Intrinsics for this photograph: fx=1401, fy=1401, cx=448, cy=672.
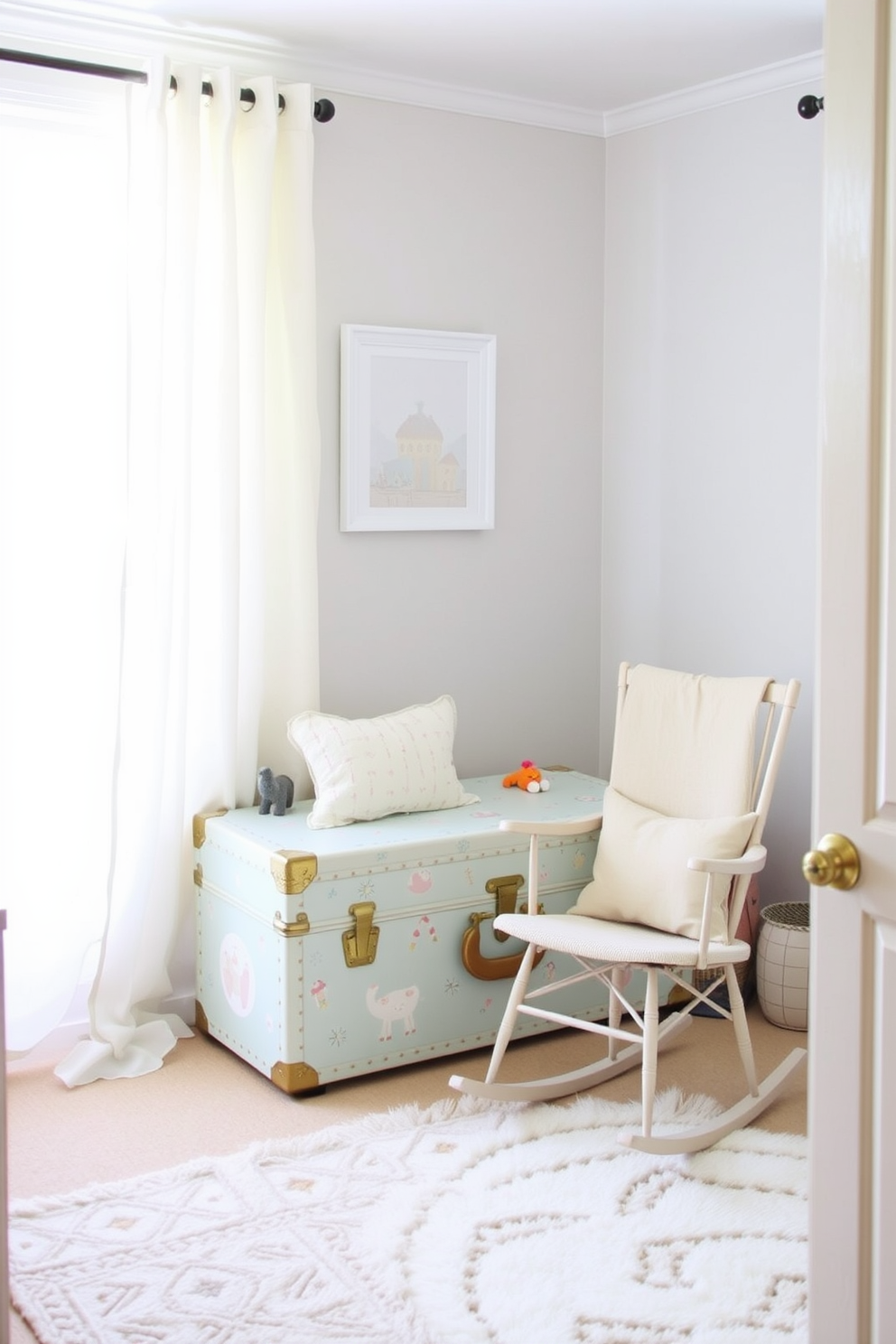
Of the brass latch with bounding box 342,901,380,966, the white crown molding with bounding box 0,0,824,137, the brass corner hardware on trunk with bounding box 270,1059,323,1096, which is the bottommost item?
the brass corner hardware on trunk with bounding box 270,1059,323,1096

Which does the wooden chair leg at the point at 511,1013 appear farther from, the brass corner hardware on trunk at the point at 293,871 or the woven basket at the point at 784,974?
the woven basket at the point at 784,974

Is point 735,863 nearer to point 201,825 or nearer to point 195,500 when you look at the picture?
point 201,825

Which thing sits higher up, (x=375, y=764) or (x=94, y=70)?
(x=94, y=70)

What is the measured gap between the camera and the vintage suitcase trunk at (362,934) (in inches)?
124

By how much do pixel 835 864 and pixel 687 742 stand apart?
161 centimetres

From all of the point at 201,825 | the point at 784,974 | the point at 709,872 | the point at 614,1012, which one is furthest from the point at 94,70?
the point at 784,974

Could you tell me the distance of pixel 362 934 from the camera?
10.5 ft

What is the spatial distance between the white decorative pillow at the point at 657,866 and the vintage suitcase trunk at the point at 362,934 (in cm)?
23

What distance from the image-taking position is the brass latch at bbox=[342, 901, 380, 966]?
10.5 ft

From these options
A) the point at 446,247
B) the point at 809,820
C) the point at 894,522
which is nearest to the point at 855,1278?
the point at 894,522

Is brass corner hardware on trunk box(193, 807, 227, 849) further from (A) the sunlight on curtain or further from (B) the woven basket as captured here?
(B) the woven basket

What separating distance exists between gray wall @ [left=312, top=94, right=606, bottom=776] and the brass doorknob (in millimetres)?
2217

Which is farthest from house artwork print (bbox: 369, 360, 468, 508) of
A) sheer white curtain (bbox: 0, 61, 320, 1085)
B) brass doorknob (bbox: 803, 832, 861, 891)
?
brass doorknob (bbox: 803, 832, 861, 891)

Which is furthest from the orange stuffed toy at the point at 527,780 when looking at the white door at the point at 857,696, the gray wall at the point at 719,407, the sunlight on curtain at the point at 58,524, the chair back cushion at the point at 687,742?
the white door at the point at 857,696
